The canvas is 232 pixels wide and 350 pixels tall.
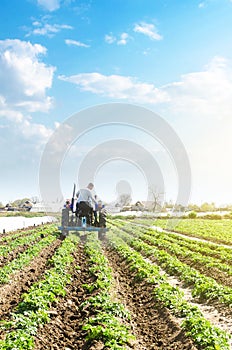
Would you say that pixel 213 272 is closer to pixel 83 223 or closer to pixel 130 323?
pixel 130 323

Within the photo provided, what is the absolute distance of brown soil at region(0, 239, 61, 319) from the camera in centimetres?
898

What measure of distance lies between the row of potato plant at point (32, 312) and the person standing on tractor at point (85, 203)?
26.4 ft

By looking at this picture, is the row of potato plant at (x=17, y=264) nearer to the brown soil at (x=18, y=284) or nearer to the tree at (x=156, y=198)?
the brown soil at (x=18, y=284)

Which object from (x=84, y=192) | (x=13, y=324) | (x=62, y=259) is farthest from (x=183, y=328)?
(x=84, y=192)

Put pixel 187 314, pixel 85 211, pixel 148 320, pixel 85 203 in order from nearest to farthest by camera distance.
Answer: pixel 187 314 < pixel 148 320 < pixel 85 203 < pixel 85 211

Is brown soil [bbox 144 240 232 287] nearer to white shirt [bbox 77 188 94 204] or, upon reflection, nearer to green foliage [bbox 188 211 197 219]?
white shirt [bbox 77 188 94 204]

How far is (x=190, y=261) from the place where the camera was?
56.4ft

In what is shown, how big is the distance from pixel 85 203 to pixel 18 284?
32.2ft

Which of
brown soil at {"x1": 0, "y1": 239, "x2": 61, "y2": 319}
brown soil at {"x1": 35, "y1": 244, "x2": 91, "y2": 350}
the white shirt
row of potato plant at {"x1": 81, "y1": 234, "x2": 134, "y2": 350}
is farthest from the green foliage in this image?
brown soil at {"x1": 35, "y1": 244, "x2": 91, "y2": 350}

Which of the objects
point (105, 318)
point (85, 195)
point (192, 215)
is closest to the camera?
point (105, 318)

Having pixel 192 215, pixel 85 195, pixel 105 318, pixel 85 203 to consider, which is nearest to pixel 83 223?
pixel 85 203

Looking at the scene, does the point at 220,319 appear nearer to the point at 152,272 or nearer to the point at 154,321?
the point at 154,321

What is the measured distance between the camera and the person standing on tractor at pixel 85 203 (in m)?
20.4

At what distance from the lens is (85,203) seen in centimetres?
2059
